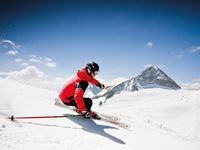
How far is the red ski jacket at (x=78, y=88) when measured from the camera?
26.1 feet

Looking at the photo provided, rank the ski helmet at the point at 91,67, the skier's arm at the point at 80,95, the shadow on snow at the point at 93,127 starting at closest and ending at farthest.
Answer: the shadow on snow at the point at 93,127 < the skier's arm at the point at 80,95 < the ski helmet at the point at 91,67

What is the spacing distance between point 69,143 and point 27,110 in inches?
138

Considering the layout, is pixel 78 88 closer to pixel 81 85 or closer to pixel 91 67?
pixel 81 85

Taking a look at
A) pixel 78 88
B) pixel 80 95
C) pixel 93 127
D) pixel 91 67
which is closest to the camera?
pixel 93 127

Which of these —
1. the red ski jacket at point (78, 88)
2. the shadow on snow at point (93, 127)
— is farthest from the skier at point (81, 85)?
the shadow on snow at point (93, 127)

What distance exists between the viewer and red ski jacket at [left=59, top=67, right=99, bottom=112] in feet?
26.1

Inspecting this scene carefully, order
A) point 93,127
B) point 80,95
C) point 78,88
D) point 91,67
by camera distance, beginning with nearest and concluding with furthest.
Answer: point 93,127 < point 80,95 < point 78,88 < point 91,67

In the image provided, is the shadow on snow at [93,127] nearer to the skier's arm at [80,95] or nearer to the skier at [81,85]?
the skier at [81,85]

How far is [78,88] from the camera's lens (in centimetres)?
815

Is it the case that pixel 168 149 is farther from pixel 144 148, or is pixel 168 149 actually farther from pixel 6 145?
pixel 6 145

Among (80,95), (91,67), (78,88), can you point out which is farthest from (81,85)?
(91,67)

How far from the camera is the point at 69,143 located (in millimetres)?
5238

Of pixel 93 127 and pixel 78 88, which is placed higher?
pixel 78 88

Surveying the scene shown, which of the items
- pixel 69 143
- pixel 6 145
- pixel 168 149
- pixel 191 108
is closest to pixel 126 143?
pixel 168 149
